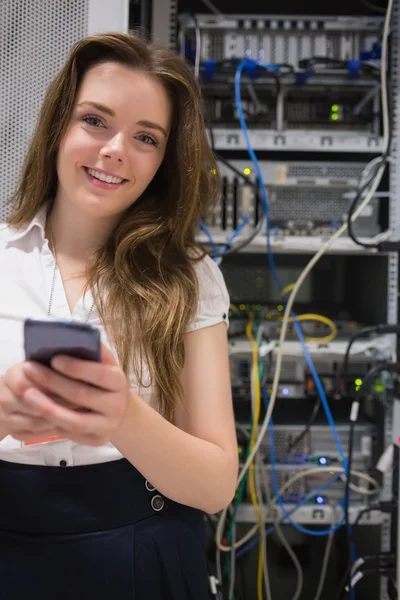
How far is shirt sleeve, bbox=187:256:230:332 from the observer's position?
944 mm

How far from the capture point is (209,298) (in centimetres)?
98

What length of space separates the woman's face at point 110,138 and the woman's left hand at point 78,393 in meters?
0.41

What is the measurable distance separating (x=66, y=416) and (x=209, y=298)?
452mm

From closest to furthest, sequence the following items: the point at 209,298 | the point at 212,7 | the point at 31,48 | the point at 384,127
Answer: the point at 209,298 → the point at 31,48 → the point at 384,127 → the point at 212,7

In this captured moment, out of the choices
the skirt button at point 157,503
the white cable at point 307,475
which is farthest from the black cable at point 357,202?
the skirt button at point 157,503

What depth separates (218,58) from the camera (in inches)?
64.9

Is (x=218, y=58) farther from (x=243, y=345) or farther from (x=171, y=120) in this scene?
(x=243, y=345)

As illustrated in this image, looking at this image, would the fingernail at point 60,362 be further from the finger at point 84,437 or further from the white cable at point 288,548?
the white cable at point 288,548

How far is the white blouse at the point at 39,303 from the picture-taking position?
34.8 inches

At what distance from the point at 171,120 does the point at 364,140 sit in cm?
80

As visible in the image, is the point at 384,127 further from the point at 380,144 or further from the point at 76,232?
the point at 76,232

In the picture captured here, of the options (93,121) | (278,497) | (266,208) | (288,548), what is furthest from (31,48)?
(288,548)

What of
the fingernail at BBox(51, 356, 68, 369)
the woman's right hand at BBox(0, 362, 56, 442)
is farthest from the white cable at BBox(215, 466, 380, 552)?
the fingernail at BBox(51, 356, 68, 369)

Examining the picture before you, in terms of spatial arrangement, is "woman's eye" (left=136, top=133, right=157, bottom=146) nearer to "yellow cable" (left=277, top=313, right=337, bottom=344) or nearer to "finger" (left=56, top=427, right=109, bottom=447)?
"finger" (left=56, top=427, right=109, bottom=447)
